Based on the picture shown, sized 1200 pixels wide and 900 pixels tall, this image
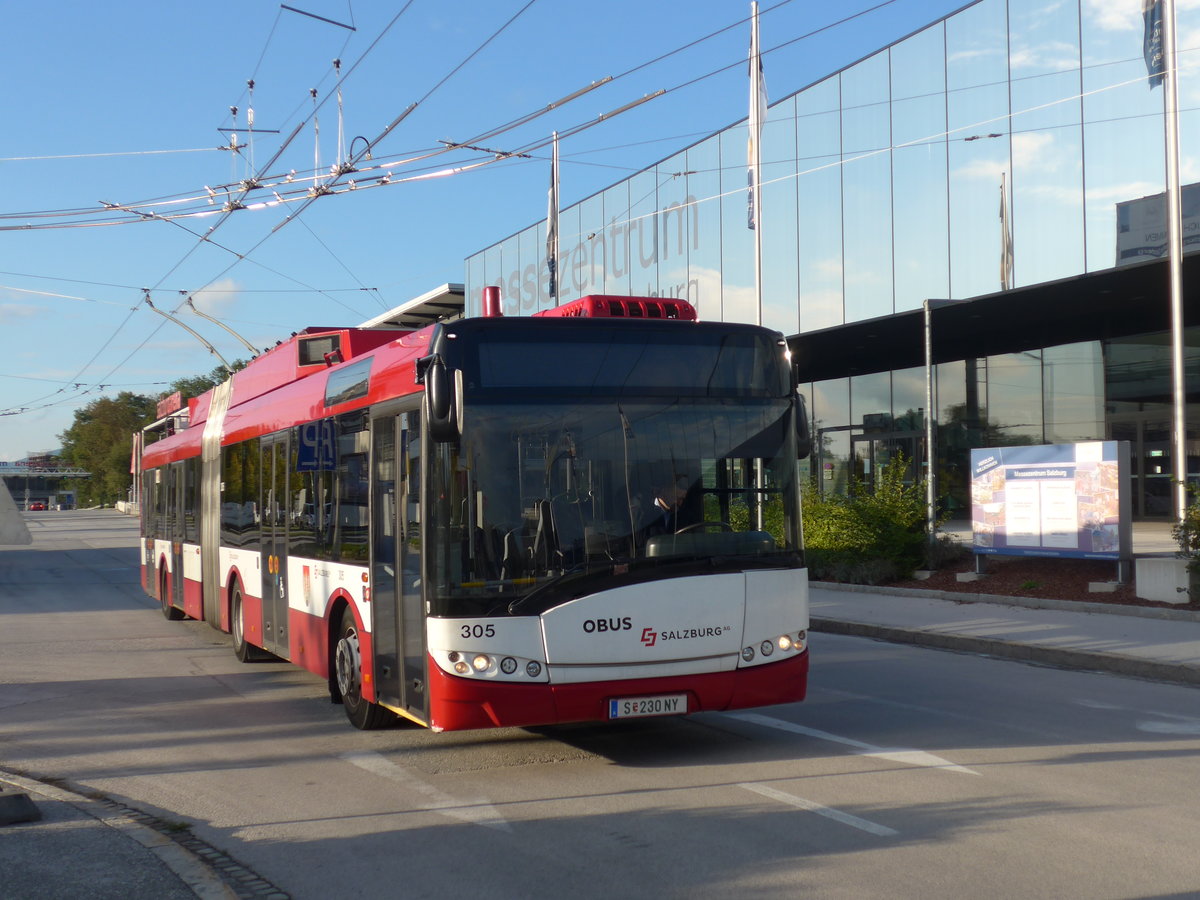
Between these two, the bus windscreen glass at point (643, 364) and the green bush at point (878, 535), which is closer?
the bus windscreen glass at point (643, 364)

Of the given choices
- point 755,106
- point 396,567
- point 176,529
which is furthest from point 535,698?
point 755,106

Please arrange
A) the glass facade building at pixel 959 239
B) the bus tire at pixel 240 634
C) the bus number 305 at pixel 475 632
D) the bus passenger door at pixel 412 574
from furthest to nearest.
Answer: the glass facade building at pixel 959 239 → the bus tire at pixel 240 634 → the bus passenger door at pixel 412 574 → the bus number 305 at pixel 475 632

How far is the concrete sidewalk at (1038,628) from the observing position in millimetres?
11812

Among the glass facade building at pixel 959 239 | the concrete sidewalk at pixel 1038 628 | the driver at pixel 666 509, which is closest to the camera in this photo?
the driver at pixel 666 509

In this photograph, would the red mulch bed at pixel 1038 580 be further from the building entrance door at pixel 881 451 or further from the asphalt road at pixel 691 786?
the building entrance door at pixel 881 451

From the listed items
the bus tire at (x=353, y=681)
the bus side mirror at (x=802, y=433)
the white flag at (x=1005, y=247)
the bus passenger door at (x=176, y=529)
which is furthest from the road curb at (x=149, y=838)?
the white flag at (x=1005, y=247)

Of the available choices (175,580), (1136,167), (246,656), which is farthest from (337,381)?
(1136,167)

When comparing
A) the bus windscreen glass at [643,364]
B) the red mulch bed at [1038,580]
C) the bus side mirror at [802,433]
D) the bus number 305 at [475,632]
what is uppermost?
the bus windscreen glass at [643,364]

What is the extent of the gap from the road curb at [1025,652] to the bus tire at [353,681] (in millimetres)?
7054

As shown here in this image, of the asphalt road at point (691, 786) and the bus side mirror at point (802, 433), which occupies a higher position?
the bus side mirror at point (802, 433)

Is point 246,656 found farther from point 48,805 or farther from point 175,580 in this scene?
point 48,805

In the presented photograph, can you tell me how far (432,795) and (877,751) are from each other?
2.93 meters

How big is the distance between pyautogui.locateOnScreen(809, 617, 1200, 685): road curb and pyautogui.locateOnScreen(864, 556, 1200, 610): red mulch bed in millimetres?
2910

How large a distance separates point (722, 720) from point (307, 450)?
13.8 ft
